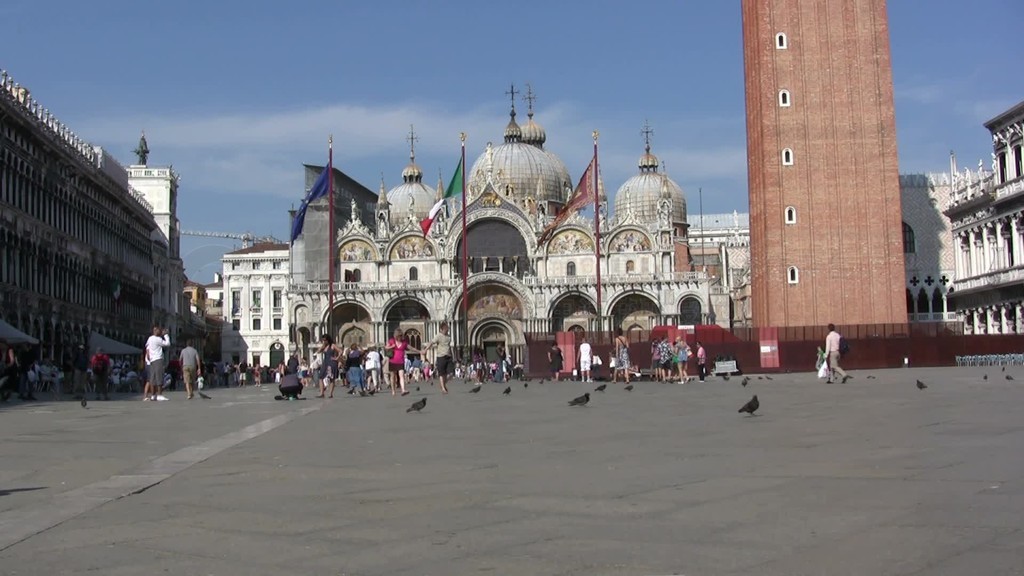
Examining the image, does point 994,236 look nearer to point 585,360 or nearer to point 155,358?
point 585,360

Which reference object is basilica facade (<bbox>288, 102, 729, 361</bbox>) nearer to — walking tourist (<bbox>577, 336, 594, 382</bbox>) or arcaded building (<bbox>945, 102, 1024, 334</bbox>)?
arcaded building (<bbox>945, 102, 1024, 334</bbox>)

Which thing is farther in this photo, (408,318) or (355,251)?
(355,251)

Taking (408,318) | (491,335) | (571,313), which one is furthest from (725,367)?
(408,318)

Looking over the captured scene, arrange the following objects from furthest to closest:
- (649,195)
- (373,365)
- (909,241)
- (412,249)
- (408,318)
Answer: (649,195)
(412,249)
(408,318)
(909,241)
(373,365)

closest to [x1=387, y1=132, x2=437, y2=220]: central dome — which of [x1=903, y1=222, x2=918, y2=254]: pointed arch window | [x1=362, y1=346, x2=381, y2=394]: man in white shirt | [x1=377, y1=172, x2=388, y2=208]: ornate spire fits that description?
[x1=377, y1=172, x2=388, y2=208]: ornate spire

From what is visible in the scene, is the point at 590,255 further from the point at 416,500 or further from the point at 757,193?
the point at 416,500

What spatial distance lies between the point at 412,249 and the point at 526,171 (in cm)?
1260

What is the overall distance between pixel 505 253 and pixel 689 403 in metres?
52.4

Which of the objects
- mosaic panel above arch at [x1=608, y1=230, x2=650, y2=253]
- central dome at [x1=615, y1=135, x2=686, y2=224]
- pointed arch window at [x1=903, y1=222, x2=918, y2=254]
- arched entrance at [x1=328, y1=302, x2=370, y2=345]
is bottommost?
arched entrance at [x1=328, y1=302, x2=370, y2=345]

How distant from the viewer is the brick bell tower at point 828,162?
158 ft

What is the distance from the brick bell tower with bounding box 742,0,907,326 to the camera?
158 feet

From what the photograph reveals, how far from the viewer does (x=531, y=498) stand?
7504mm

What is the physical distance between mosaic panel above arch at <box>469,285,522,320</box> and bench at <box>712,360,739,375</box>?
98.3 ft

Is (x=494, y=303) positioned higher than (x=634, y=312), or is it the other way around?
(x=494, y=303)
